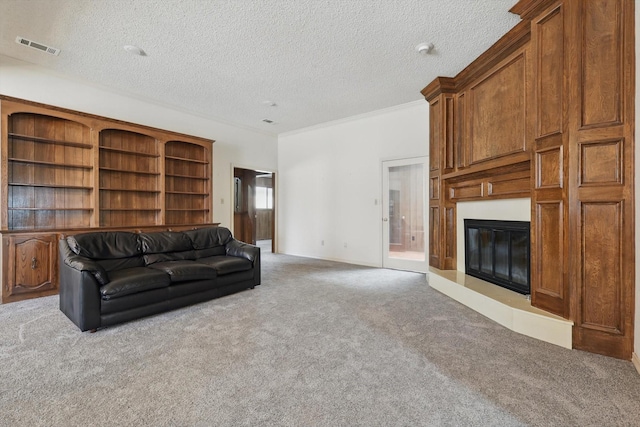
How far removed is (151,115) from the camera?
16.3ft

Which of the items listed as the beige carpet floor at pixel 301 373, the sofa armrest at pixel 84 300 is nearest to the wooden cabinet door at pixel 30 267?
the beige carpet floor at pixel 301 373

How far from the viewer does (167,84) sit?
431cm

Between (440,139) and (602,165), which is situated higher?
(440,139)

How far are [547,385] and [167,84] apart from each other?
5.38m

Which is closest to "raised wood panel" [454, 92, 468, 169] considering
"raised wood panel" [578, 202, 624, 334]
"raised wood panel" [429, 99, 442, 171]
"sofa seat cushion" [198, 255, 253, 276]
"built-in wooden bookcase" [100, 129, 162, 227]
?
"raised wood panel" [429, 99, 442, 171]

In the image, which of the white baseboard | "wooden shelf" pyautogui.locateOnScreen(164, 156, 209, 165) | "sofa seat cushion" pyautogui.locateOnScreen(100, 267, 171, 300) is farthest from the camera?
"wooden shelf" pyautogui.locateOnScreen(164, 156, 209, 165)

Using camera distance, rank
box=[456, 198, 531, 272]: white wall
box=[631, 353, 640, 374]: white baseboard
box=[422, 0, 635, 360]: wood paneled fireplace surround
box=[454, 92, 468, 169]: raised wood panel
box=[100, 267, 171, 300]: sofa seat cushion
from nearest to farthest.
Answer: box=[631, 353, 640, 374]: white baseboard, box=[422, 0, 635, 360]: wood paneled fireplace surround, box=[100, 267, 171, 300]: sofa seat cushion, box=[456, 198, 531, 272]: white wall, box=[454, 92, 468, 169]: raised wood panel

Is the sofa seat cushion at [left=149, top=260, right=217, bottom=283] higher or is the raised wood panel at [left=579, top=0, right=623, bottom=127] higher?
the raised wood panel at [left=579, top=0, right=623, bottom=127]

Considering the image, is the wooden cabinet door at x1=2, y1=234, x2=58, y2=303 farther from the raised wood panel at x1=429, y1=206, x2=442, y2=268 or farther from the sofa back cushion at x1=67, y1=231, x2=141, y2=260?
the raised wood panel at x1=429, y1=206, x2=442, y2=268

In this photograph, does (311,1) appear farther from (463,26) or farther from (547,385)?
(547,385)

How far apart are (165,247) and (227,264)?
91 centimetres

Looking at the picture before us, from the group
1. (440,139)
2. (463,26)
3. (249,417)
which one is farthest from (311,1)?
(249,417)

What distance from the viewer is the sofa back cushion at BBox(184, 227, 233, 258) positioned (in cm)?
409

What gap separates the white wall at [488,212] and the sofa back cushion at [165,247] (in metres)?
3.68
